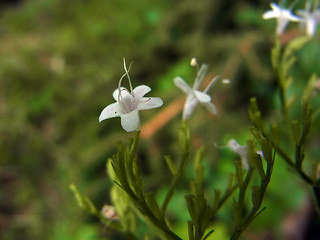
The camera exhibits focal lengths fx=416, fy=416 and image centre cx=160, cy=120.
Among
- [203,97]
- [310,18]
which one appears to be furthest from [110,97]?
[203,97]

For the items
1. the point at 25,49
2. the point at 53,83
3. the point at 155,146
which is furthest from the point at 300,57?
the point at 25,49

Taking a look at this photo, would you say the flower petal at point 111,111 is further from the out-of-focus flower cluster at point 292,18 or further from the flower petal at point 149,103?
the out-of-focus flower cluster at point 292,18

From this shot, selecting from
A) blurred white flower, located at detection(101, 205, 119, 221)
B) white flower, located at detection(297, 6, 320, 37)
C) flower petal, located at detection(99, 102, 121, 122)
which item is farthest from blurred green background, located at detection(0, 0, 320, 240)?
flower petal, located at detection(99, 102, 121, 122)

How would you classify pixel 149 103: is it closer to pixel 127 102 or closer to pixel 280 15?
pixel 127 102

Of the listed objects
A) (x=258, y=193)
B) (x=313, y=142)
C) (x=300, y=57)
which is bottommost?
(x=313, y=142)

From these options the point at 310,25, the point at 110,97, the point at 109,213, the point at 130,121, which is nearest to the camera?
the point at 130,121

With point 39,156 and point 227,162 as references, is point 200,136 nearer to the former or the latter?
point 227,162

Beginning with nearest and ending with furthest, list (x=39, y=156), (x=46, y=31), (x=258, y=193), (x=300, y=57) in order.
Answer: (x=258, y=193)
(x=300, y=57)
(x=39, y=156)
(x=46, y=31)
